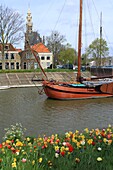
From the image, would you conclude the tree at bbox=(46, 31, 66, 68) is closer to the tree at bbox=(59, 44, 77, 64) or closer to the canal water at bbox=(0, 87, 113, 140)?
the tree at bbox=(59, 44, 77, 64)

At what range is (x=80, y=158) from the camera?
12.3ft

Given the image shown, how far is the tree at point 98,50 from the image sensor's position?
5644cm

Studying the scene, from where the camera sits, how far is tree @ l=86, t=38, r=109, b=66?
56438 mm

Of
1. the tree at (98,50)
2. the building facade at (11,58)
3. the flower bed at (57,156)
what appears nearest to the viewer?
the flower bed at (57,156)

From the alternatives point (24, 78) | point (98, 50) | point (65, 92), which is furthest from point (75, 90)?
point (98, 50)

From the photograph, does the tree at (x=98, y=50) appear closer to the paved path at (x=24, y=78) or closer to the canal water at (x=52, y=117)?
the paved path at (x=24, y=78)

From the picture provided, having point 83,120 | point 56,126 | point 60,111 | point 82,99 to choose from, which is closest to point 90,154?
point 56,126

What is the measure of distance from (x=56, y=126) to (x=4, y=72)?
84.4 ft

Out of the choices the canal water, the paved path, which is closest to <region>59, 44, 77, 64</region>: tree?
the paved path

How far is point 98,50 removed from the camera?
191ft

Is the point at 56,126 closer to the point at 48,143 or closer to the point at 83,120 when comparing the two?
the point at 83,120

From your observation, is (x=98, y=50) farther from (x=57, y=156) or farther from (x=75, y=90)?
(x=57, y=156)

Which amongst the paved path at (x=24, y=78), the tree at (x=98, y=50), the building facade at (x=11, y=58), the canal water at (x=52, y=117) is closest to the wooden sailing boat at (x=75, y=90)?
the canal water at (x=52, y=117)

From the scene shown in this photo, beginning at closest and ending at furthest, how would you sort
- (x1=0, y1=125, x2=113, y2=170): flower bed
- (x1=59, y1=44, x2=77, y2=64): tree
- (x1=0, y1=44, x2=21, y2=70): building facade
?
(x1=0, y1=125, x2=113, y2=170): flower bed
(x1=0, y1=44, x2=21, y2=70): building facade
(x1=59, y1=44, x2=77, y2=64): tree
